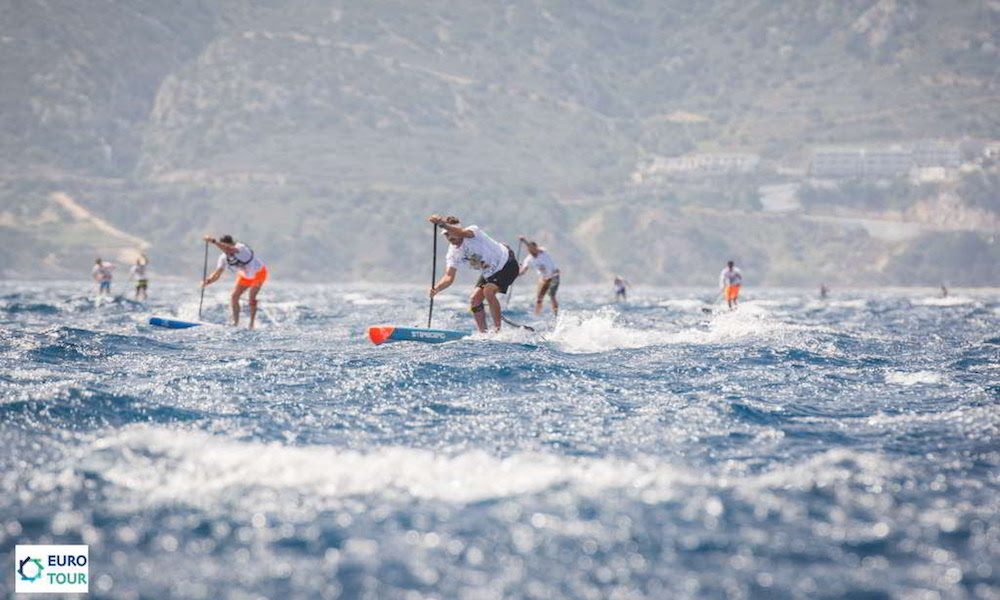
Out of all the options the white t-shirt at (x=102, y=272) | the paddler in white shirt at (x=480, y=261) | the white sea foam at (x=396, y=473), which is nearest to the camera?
the white sea foam at (x=396, y=473)

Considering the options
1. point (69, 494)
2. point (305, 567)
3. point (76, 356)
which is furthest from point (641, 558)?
point (76, 356)

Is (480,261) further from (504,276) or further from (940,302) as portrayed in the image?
(940,302)

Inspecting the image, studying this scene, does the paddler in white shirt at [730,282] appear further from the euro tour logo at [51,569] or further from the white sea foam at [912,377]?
the euro tour logo at [51,569]

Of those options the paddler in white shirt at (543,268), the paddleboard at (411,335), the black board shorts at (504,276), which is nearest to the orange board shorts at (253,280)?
the paddleboard at (411,335)

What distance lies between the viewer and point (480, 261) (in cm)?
1722

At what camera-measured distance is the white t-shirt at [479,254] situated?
55.6ft

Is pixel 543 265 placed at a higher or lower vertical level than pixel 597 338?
higher

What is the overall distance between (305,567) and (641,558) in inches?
78.6

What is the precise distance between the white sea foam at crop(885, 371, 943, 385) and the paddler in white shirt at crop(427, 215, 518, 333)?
670cm

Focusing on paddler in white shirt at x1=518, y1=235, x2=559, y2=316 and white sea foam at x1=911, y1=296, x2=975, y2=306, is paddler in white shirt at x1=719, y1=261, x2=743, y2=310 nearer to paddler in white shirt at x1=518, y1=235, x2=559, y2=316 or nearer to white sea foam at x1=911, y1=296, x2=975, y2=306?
paddler in white shirt at x1=518, y1=235, x2=559, y2=316

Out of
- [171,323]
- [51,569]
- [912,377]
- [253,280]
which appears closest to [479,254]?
[912,377]

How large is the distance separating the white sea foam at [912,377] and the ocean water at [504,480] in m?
0.15

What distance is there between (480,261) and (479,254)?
0.18 metres

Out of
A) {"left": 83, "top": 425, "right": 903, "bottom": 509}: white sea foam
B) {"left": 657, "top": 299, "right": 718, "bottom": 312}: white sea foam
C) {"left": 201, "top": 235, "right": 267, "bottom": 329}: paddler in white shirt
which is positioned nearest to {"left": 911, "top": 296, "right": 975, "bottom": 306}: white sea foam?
{"left": 657, "top": 299, "right": 718, "bottom": 312}: white sea foam
